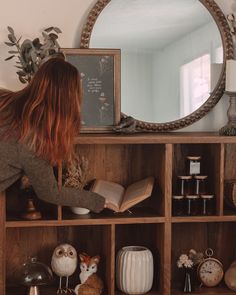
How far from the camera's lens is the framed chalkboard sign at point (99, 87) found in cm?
268

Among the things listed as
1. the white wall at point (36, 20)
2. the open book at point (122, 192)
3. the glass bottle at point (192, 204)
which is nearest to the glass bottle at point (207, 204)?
the glass bottle at point (192, 204)

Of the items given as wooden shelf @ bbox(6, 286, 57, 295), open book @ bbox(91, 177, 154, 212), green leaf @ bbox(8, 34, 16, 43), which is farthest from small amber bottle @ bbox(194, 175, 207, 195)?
green leaf @ bbox(8, 34, 16, 43)

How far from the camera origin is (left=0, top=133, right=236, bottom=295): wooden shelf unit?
8.45 ft

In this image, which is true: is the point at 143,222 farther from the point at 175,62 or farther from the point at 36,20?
the point at 36,20

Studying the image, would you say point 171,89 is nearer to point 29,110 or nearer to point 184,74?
point 184,74

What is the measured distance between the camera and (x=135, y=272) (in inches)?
105

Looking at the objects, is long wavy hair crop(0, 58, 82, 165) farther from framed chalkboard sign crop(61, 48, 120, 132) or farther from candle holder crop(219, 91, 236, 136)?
candle holder crop(219, 91, 236, 136)

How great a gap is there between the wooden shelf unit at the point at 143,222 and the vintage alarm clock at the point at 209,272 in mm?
38

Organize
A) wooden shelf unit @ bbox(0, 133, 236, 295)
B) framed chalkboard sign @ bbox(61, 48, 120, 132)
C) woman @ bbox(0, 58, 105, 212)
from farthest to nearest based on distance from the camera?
framed chalkboard sign @ bbox(61, 48, 120, 132), wooden shelf unit @ bbox(0, 133, 236, 295), woman @ bbox(0, 58, 105, 212)

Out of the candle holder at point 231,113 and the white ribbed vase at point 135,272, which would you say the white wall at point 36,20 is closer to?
the candle holder at point 231,113

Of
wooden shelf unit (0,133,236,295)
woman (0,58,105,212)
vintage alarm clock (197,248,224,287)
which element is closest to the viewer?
woman (0,58,105,212)

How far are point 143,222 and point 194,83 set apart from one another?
68 cm

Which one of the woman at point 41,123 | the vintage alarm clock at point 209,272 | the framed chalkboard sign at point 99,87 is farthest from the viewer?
the vintage alarm clock at point 209,272

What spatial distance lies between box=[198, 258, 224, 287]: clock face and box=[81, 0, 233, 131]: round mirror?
1.98ft
